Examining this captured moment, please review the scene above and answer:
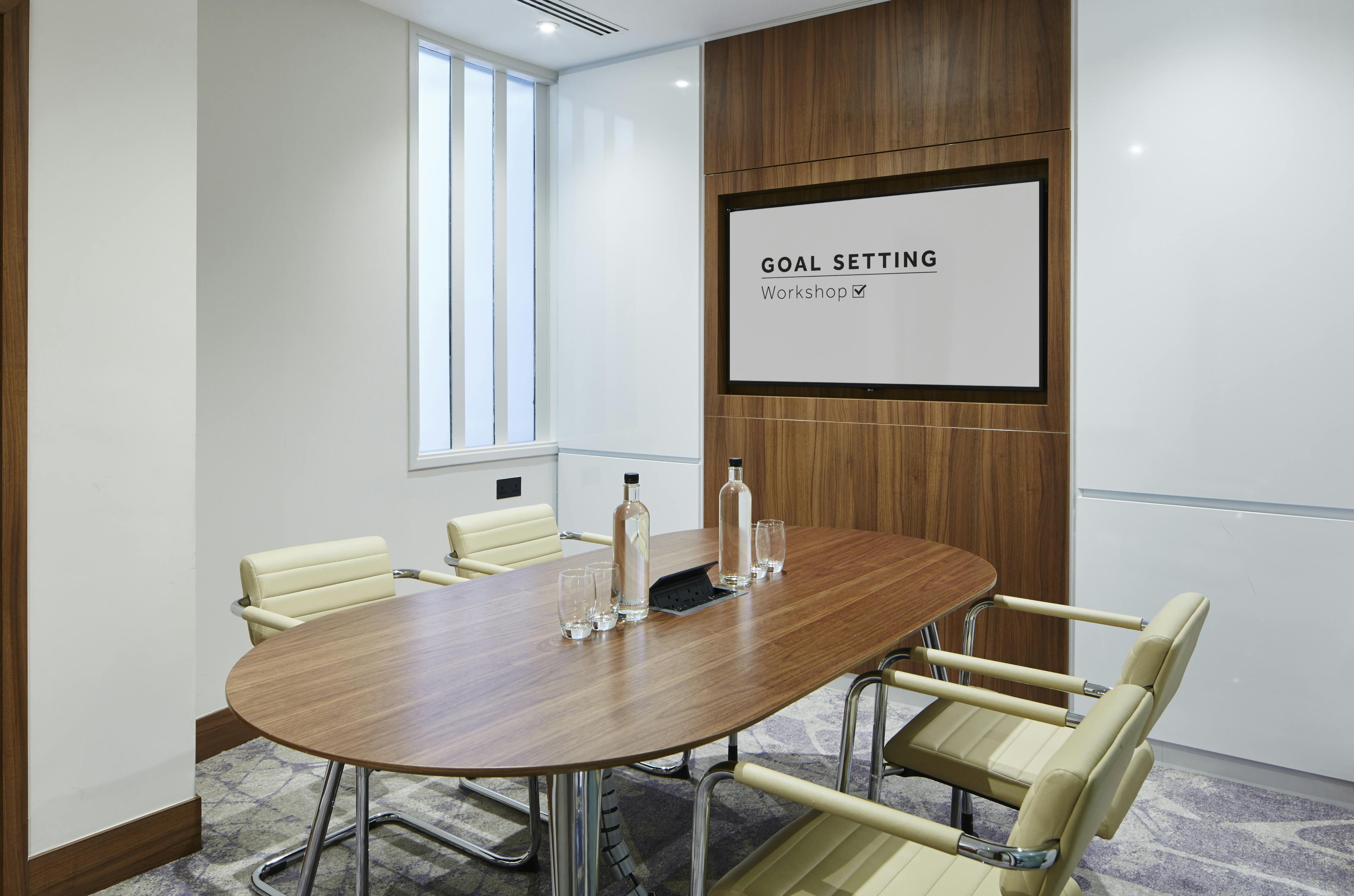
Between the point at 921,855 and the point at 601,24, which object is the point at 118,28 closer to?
the point at 601,24

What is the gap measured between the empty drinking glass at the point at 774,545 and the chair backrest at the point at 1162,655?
1036 mm

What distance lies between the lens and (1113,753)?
4.36 feet

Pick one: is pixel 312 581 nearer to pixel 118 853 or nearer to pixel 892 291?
pixel 118 853

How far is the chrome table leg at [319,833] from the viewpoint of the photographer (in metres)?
2.25

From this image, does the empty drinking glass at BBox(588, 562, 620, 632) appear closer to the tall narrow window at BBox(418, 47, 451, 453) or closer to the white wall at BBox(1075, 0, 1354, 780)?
the white wall at BBox(1075, 0, 1354, 780)

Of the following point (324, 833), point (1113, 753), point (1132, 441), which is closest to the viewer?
point (1113, 753)

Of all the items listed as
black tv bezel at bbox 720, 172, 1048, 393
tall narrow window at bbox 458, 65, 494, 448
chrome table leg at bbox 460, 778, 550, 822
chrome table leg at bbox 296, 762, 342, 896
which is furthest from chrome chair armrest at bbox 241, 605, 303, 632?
black tv bezel at bbox 720, 172, 1048, 393

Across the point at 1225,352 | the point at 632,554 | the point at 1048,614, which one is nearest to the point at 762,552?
the point at 632,554

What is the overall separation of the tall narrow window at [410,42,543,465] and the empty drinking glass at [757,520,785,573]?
2377 mm

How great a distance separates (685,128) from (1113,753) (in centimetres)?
388

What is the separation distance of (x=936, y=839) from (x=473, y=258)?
4.04m

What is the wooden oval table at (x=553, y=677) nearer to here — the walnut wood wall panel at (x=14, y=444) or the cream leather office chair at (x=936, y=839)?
the cream leather office chair at (x=936, y=839)

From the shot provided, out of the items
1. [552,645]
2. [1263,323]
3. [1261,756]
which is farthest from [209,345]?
[1261,756]

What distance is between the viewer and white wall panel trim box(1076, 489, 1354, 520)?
A: 10.2 feet
